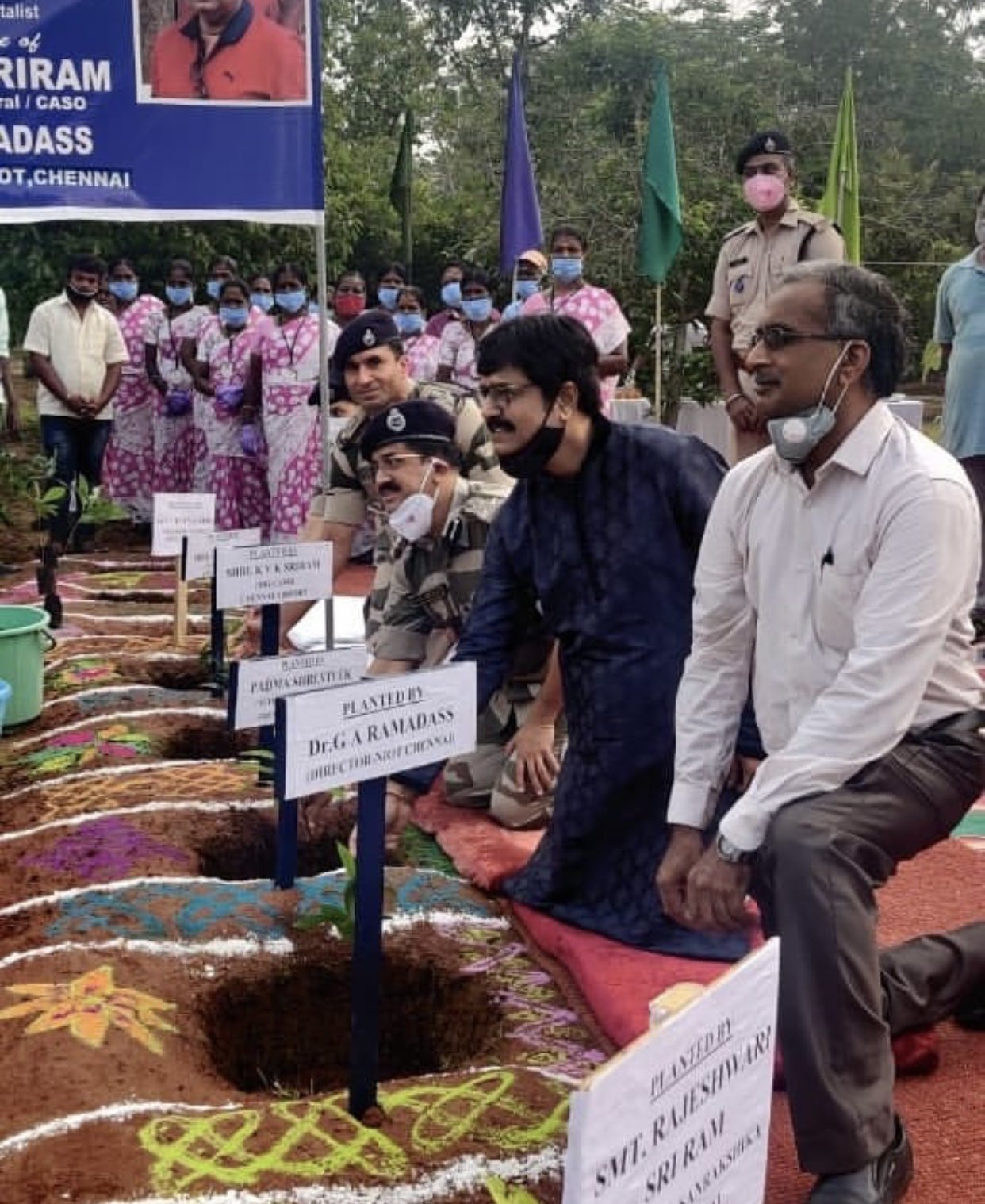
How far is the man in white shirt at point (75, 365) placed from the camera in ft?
26.9

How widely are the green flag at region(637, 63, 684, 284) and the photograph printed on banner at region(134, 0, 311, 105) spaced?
377cm

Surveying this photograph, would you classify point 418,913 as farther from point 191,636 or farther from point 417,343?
point 417,343

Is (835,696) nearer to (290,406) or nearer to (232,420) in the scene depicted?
(290,406)

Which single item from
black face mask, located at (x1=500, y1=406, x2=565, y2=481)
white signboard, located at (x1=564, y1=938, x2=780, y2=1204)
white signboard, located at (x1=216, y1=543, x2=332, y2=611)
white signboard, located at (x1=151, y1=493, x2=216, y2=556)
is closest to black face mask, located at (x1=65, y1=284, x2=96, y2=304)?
white signboard, located at (x1=151, y1=493, x2=216, y2=556)

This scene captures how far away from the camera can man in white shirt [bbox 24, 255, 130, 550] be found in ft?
26.9

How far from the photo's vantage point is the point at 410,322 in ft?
30.0

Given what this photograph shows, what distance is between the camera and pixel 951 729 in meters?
2.36

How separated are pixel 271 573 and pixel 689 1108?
2.55 metres

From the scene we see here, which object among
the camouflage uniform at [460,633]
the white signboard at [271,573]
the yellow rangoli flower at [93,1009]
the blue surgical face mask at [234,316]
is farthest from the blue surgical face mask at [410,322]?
the yellow rangoli flower at [93,1009]

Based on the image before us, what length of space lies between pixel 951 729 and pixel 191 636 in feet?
13.3

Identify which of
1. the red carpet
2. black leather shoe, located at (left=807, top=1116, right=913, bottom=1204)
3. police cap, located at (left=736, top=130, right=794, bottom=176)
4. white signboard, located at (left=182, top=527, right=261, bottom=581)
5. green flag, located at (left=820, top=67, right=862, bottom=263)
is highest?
green flag, located at (left=820, top=67, right=862, bottom=263)

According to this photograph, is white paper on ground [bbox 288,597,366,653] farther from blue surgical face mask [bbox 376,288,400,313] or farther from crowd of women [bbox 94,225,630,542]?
blue surgical face mask [bbox 376,288,400,313]

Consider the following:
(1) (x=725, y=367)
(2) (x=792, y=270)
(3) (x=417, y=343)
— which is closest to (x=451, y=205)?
(3) (x=417, y=343)

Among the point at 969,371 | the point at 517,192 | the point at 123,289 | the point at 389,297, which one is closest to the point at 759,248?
the point at 969,371
